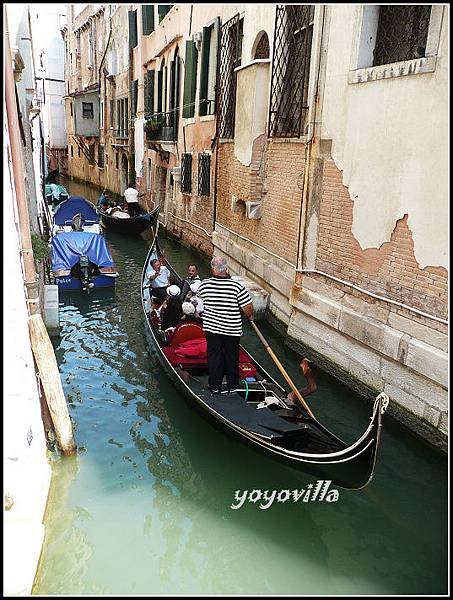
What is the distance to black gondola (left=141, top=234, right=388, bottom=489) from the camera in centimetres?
290

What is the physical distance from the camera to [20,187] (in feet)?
12.1

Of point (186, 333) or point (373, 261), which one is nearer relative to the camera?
point (373, 261)

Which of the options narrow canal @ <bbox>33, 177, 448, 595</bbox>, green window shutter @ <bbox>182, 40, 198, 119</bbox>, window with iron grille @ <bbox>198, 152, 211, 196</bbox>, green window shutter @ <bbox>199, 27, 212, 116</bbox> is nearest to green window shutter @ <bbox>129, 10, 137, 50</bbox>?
green window shutter @ <bbox>182, 40, 198, 119</bbox>

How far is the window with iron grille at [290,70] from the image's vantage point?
563 centimetres

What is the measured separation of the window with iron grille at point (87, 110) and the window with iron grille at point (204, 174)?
45.3 ft

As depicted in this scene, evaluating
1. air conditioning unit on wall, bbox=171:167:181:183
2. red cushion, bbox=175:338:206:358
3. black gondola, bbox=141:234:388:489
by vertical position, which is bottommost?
black gondola, bbox=141:234:388:489

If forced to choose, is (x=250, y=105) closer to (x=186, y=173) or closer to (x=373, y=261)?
(x=373, y=261)

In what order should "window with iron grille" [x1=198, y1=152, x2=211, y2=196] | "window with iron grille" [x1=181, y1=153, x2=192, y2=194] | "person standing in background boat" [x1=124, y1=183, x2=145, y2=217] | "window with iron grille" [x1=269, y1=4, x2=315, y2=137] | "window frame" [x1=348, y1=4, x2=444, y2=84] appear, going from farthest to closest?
"person standing in background boat" [x1=124, y1=183, x2=145, y2=217]
"window with iron grille" [x1=181, y1=153, x2=192, y2=194]
"window with iron grille" [x1=198, y1=152, x2=211, y2=196]
"window with iron grille" [x1=269, y1=4, x2=315, y2=137]
"window frame" [x1=348, y1=4, x2=444, y2=84]

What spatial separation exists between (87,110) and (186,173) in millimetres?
13003

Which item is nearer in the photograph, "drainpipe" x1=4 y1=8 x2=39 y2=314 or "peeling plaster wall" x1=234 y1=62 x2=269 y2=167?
"drainpipe" x1=4 y1=8 x2=39 y2=314

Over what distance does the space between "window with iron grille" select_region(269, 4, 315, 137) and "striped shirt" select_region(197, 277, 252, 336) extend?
266 cm

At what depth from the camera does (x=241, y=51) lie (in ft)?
25.7

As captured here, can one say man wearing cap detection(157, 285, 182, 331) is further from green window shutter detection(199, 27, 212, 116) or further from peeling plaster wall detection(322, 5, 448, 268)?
green window shutter detection(199, 27, 212, 116)

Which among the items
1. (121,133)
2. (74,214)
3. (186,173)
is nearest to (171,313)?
(186,173)
